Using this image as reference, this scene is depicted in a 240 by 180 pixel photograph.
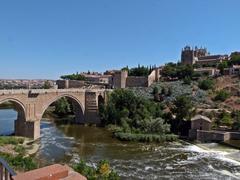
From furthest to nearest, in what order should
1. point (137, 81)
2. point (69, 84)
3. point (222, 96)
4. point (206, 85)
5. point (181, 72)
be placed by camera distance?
point (69, 84)
point (137, 81)
point (181, 72)
point (206, 85)
point (222, 96)

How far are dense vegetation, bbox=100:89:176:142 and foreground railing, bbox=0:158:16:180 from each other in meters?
20.9

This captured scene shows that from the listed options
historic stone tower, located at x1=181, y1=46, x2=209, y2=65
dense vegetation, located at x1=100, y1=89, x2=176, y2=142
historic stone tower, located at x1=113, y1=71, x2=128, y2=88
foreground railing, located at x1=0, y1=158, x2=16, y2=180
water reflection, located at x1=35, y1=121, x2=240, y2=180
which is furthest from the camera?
historic stone tower, located at x1=181, y1=46, x2=209, y2=65

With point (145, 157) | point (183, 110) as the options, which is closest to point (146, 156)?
point (145, 157)

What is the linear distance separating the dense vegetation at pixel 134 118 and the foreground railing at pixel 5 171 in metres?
20.9

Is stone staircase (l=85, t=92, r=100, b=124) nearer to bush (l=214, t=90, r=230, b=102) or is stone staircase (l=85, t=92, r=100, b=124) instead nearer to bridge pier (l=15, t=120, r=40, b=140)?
bridge pier (l=15, t=120, r=40, b=140)

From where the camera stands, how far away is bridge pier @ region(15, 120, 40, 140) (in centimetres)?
2386

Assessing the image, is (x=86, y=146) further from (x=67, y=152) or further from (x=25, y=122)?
(x=25, y=122)

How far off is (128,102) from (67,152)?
37.4 feet

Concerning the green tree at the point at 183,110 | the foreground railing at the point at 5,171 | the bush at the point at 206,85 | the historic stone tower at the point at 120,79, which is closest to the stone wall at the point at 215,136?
the green tree at the point at 183,110

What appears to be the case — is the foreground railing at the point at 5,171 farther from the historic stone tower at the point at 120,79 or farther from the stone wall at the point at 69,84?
the stone wall at the point at 69,84

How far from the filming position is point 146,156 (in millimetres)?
19500

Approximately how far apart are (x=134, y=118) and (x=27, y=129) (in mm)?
9584

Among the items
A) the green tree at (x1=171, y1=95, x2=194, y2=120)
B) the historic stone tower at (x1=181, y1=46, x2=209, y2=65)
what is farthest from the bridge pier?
the historic stone tower at (x1=181, y1=46, x2=209, y2=65)

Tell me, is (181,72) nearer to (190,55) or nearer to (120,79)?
(120,79)
